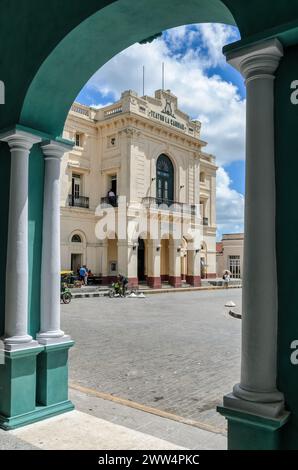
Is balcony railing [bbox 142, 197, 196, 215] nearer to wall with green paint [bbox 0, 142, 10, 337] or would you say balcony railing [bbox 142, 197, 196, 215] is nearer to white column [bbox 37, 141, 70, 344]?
white column [bbox 37, 141, 70, 344]

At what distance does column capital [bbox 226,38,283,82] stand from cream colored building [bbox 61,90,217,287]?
2191cm

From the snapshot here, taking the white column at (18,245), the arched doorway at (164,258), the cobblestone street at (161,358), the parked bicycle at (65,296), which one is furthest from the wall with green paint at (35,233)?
the arched doorway at (164,258)

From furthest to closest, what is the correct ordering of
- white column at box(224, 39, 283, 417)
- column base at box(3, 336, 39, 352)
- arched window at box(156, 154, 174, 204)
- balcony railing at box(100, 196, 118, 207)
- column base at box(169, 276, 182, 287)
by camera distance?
column base at box(169, 276, 182, 287), arched window at box(156, 154, 174, 204), balcony railing at box(100, 196, 118, 207), column base at box(3, 336, 39, 352), white column at box(224, 39, 283, 417)

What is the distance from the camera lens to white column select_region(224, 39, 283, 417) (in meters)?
2.79

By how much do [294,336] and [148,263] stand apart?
24.1 m

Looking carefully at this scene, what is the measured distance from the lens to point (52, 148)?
485cm

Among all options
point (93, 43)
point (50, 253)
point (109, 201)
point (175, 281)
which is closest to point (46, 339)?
point (50, 253)

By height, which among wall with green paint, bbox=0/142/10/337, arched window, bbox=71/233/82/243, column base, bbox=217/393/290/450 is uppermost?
arched window, bbox=71/233/82/243

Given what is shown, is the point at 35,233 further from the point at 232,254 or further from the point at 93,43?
the point at 232,254

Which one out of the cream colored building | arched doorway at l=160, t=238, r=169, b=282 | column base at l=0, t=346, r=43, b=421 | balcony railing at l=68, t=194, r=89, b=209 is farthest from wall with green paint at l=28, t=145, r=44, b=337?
arched doorway at l=160, t=238, r=169, b=282

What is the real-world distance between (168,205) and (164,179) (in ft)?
6.32

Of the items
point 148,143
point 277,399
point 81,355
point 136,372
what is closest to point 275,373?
point 277,399

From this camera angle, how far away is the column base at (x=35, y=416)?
4164 mm

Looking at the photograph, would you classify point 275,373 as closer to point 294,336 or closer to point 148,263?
point 294,336
